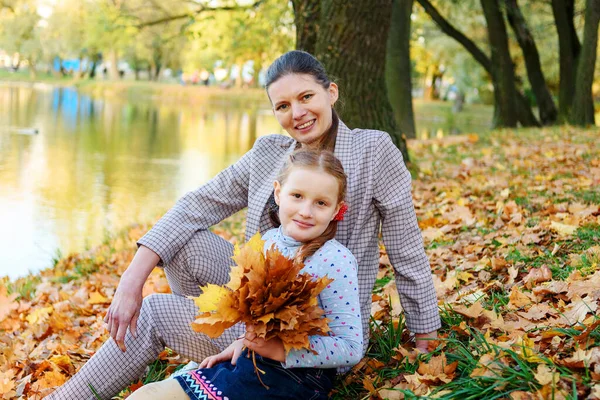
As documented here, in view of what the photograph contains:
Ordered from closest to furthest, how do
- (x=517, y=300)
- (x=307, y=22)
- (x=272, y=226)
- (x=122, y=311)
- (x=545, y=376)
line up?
(x=545, y=376) < (x=122, y=311) < (x=272, y=226) < (x=517, y=300) < (x=307, y=22)

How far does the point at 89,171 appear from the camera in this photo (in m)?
12.1

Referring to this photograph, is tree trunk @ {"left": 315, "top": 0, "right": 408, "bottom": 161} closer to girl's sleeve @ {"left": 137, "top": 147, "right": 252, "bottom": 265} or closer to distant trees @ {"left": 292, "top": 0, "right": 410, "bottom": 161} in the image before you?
distant trees @ {"left": 292, "top": 0, "right": 410, "bottom": 161}

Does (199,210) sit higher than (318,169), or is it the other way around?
(318,169)

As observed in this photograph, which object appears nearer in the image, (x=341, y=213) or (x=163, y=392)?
(x=163, y=392)

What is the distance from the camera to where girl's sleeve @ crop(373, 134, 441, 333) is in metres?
2.70

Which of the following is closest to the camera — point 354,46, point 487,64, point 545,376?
point 545,376

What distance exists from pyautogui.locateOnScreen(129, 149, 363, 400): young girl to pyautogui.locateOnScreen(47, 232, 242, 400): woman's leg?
11.3 inches

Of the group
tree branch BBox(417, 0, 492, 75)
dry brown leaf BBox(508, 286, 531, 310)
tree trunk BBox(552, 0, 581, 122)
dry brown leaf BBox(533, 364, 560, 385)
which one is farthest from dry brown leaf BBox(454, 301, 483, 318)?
tree trunk BBox(552, 0, 581, 122)

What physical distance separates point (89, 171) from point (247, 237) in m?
9.97

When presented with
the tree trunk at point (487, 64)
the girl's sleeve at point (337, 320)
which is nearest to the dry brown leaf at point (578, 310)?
the girl's sleeve at point (337, 320)

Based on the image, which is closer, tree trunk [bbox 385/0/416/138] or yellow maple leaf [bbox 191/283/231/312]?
yellow maple leaf [bbox 191/283/231/312]

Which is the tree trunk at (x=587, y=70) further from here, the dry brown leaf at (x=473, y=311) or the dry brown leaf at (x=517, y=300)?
the dry brown leaf at (x=473, y=311)

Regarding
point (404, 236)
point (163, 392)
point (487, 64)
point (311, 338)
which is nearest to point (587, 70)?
point (487, 64)

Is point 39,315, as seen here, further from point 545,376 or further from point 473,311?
point 545,376
